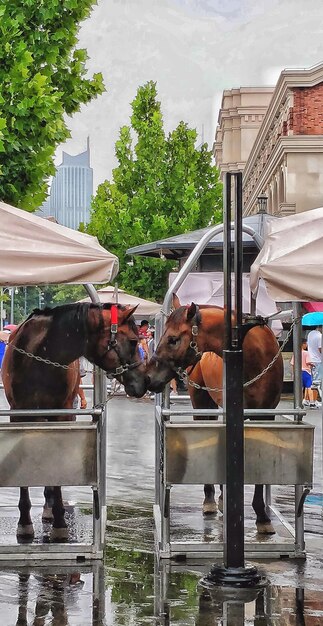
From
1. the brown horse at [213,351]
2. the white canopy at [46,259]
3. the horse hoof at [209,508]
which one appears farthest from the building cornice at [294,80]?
the white canopy at [46,259]

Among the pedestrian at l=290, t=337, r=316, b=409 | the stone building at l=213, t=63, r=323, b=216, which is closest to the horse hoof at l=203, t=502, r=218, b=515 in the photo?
the pedestrian at l=290, t=337, r=316, b=409

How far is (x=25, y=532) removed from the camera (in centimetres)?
1023

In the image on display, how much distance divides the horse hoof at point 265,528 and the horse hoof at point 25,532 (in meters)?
Answer: 2.06

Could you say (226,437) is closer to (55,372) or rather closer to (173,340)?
(173,340)

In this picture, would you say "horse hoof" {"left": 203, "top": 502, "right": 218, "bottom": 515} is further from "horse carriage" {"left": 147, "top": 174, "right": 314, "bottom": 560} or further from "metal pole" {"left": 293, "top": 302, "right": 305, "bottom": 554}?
"metal pole" {"left": 293, "top": 302, "right": 305, "bottom": 554}

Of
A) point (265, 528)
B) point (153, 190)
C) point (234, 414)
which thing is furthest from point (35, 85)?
point (153, 190)

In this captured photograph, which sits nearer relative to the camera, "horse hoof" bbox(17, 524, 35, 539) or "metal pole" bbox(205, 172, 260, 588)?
"metal pole" bbox(205, 172, 260, 588)

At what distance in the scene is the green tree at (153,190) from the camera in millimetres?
52781

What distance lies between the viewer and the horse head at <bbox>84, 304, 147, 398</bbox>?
9.82m

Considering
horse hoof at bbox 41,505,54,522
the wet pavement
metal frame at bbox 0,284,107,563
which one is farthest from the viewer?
horse hoof at bbox 41,505,54,522

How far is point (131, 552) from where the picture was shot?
31.8 ft

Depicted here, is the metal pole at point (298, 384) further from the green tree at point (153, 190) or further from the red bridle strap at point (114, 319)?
the green tree at point (153, 190)

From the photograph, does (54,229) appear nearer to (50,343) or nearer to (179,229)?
(50,343)

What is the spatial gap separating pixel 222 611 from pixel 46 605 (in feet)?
3.94
